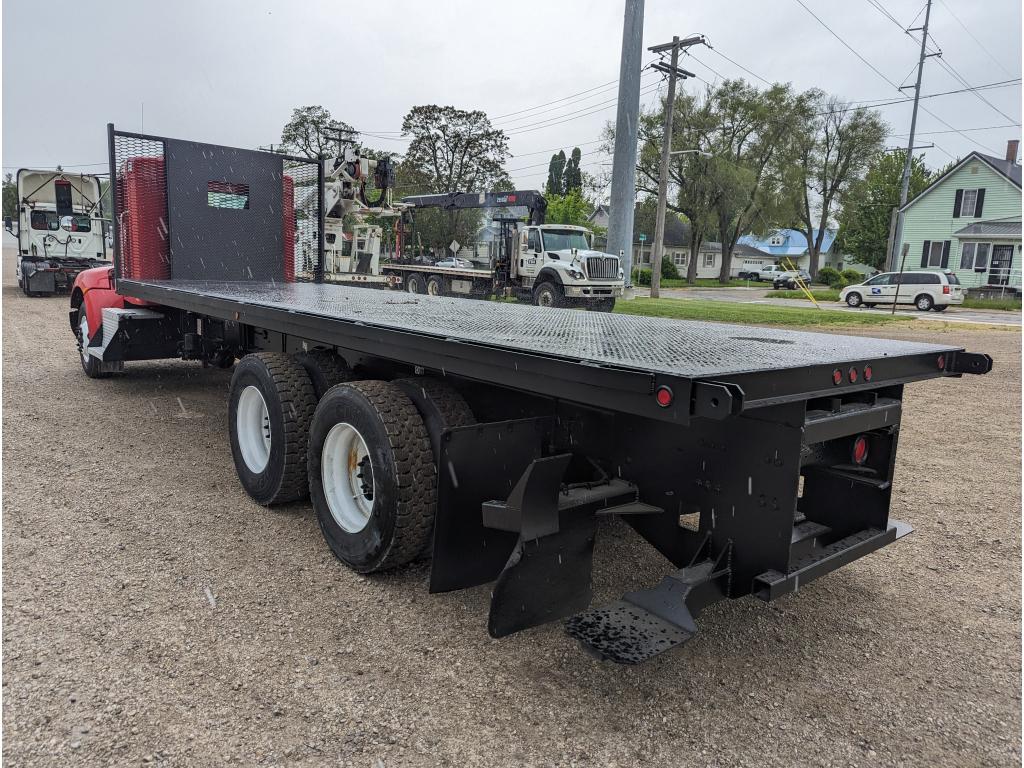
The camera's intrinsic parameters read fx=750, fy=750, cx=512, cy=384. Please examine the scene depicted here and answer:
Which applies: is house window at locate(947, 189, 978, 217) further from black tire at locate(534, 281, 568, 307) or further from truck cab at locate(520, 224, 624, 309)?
black tire at locate(534, 281, 568, 307)

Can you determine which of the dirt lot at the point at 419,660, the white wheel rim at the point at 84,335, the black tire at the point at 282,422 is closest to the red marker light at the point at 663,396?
the dirt lot at the point at 419,660

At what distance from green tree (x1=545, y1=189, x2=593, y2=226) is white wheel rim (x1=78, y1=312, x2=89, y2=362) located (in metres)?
50.0

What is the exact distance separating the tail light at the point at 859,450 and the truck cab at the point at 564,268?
57.2ft

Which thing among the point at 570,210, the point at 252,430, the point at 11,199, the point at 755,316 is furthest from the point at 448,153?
the point at 252,430

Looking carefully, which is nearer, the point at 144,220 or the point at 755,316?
the point at 144,220

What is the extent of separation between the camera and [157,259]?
25.8 feet

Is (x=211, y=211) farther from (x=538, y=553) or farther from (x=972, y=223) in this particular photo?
(x=972, y=223)

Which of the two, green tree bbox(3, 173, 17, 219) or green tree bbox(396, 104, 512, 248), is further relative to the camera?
green tree bbox(396, 104, 512, 248)

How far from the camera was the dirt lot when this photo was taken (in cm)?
242

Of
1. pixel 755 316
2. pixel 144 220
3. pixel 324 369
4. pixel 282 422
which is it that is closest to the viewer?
pixel 282 422

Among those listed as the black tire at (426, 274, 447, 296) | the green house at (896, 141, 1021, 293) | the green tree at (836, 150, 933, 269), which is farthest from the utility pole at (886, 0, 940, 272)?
the black tire at (426, 274, 447, 296)

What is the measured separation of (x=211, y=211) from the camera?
26.6 feet

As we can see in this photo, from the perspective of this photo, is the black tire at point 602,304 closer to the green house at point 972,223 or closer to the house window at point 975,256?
the green house at point 972,223

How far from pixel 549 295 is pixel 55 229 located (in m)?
13.5
